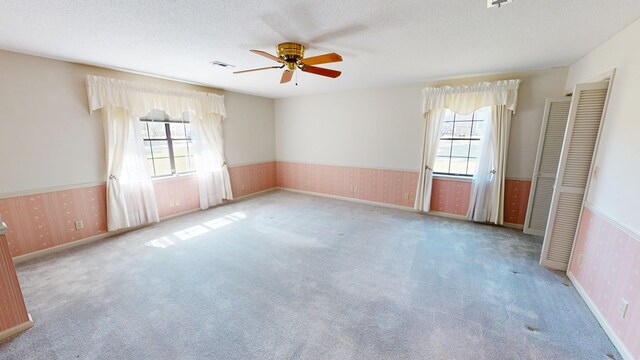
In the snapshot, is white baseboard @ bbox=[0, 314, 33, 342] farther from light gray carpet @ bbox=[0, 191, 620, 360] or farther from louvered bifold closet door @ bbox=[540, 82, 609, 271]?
louvered bifold closet door @ bbox=[540, 82, 609, 271]

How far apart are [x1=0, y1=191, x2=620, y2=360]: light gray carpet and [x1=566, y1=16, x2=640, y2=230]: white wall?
3.13ft

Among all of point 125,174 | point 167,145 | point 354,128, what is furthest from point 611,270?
point 167,145

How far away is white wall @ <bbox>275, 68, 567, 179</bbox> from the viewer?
141 inches

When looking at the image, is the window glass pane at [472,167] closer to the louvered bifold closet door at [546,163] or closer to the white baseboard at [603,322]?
the louvered bifold closet door at [546,163]

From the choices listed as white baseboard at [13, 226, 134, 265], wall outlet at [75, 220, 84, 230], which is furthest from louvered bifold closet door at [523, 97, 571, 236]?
wall outlet at [75, 220, 84, 230]

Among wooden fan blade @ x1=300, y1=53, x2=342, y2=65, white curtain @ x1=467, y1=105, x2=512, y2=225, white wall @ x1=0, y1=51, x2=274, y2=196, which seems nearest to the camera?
wooden fan blade @ x1=300, y1=53, x2=342, y2=65

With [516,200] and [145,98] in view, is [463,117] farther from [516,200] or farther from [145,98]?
[145,98]

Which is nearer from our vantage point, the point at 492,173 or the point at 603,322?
the point at 603,322

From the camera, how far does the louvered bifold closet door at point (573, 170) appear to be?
2328 millimetres

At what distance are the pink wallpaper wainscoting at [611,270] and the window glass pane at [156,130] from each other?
18.9 ft

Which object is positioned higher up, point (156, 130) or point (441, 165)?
point (156, 130)

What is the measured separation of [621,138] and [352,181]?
3871 mm

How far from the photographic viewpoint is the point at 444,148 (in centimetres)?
438

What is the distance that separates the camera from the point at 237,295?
2283mm
